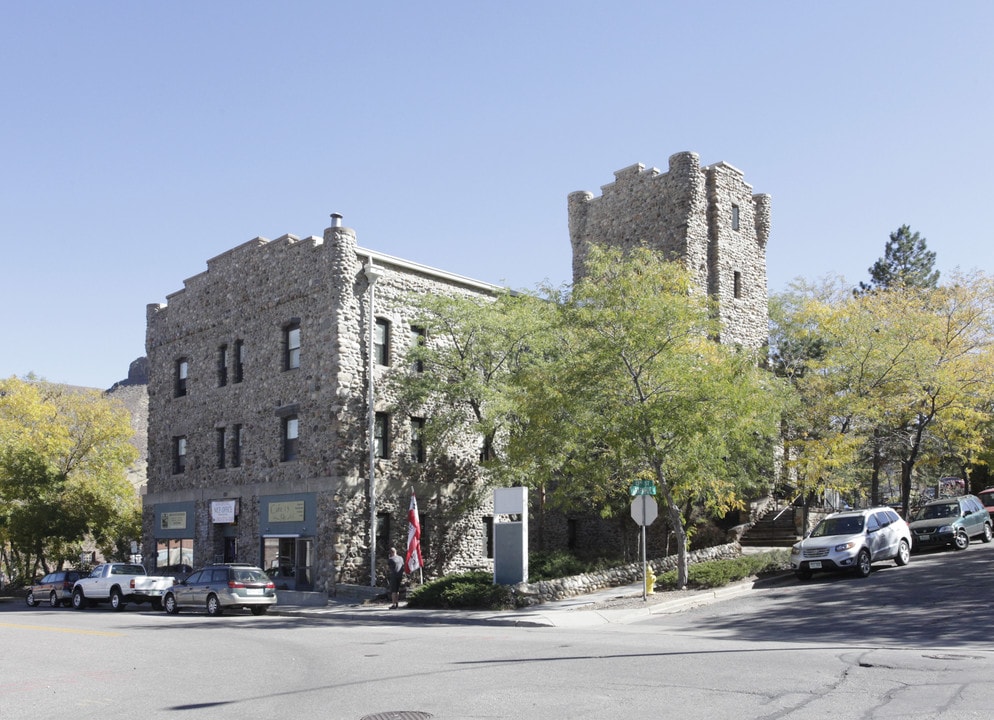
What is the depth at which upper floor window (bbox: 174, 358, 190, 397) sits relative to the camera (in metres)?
37.5

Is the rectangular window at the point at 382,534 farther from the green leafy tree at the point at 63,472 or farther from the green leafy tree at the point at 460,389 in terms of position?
the green leafy tree at the point at 63,472

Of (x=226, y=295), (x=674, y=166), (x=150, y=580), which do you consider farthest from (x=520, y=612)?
(x=674, y=166)

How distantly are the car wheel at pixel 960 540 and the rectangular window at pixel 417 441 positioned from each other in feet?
58.2

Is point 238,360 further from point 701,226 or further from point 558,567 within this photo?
point 701,226

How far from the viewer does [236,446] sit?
3397 centimetres

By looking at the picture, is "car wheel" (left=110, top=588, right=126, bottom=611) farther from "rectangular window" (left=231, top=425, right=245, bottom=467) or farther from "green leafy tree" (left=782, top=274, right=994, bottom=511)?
"green leafy tree" (left=782, top=274, right=994, bottom=511)

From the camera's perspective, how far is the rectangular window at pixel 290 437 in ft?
103

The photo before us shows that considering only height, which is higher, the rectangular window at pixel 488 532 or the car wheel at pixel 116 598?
the rectangular window at pixel 488 532

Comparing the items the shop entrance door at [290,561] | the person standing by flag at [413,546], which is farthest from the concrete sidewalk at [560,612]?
the shop entrance door at [290,561]

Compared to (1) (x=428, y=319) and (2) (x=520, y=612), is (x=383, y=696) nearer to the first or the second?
(2) (x=520, y=612)

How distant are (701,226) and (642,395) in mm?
16527

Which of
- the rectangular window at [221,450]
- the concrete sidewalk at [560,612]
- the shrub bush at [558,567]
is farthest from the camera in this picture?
the rectangular window at [221,450]

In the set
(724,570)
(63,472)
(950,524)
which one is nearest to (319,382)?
(724,570)

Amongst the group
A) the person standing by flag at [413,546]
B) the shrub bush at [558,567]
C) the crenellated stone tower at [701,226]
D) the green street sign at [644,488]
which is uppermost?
the crenellated stone tower at [701,226]
